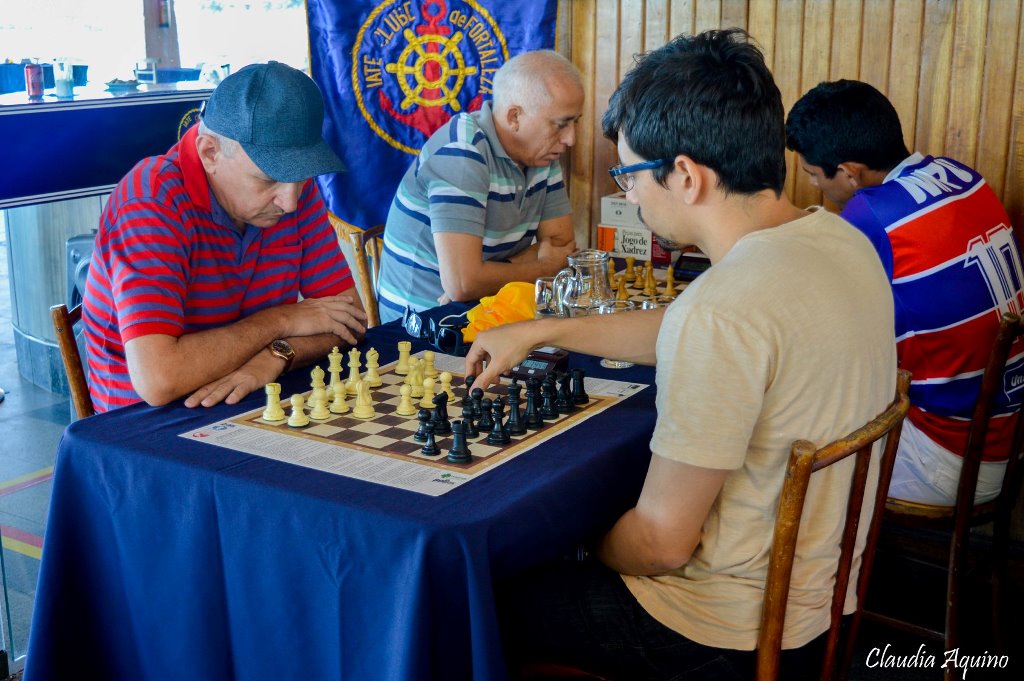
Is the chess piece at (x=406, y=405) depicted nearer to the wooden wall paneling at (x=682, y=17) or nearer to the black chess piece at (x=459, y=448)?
the black chess piece at (x=459, y=448)

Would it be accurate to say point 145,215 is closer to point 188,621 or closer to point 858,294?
point 188,621

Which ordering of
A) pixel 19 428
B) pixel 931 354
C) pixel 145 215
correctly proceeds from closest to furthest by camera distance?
pixel 145 215 < pixel 931 354 < pixel 19 428

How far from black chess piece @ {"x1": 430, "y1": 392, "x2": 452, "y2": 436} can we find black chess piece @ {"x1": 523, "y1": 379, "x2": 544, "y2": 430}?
0.14 meters

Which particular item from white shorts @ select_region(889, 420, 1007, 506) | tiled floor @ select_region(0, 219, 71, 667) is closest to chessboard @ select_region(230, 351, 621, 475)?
white shorts @ select_region(889, 420, 1007, 506)

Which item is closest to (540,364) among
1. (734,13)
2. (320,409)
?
(320,409)

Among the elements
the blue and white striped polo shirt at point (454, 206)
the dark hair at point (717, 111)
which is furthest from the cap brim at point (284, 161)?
the blue and white striped polo shirt at point (454, 206)

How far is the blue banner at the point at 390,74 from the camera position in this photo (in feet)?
13.6

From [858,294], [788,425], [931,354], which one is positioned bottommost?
[931,354]

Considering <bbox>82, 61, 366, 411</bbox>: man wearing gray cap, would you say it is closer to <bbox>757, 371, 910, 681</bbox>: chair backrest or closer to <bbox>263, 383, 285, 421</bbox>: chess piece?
<bbox>263, 383, 285, 421</bbox>: chess piece

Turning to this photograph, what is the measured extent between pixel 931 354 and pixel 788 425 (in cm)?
122

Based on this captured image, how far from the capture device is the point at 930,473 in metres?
2.47

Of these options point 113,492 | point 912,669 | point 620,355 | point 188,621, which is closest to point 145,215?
point 113,492

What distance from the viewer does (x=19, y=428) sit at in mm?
4539

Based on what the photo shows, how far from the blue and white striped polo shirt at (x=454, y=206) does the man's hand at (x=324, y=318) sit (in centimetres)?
71
